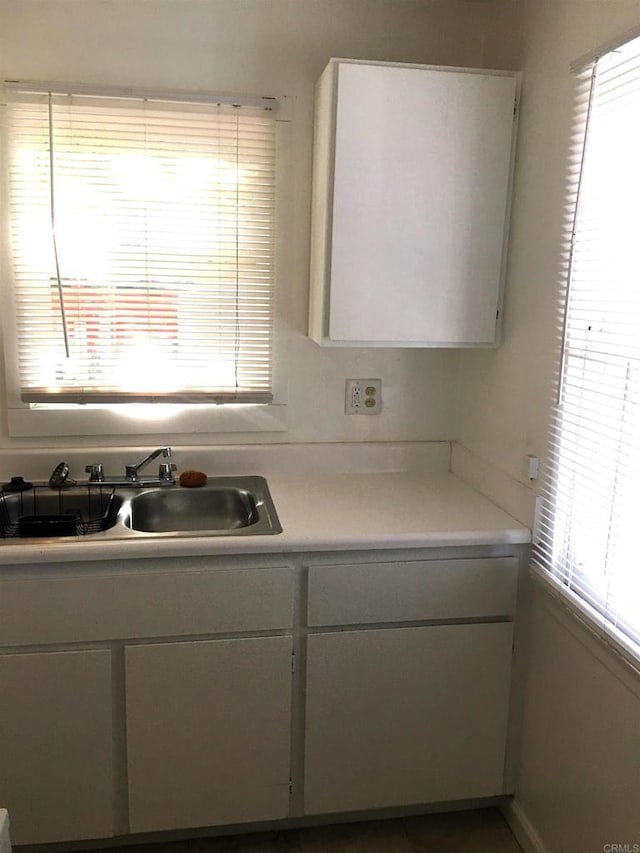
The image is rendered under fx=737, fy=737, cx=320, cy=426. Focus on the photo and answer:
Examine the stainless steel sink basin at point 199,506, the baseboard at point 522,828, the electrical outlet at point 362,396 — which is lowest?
the baseboard at point 522,828

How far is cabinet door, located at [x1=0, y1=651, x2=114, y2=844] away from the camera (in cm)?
184

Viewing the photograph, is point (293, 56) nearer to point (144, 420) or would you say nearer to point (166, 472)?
point (144, 420)

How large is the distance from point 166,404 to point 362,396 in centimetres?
66

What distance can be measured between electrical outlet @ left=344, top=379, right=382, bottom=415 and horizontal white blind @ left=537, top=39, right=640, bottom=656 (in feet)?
2.52

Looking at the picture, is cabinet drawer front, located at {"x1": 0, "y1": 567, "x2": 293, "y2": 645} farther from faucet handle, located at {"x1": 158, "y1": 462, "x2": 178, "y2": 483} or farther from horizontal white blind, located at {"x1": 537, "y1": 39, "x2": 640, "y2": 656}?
horizontal white blind, located at {"x1": 537, "y1": 39, "x2": 640, "y2": 656}

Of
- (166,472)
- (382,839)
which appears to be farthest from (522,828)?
(166,472)

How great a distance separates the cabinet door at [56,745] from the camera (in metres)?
1.84

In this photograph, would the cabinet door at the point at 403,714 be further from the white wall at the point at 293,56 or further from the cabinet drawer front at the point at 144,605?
the white wall at the point at 293,56

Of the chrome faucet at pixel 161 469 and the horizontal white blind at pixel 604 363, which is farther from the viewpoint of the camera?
the chrome faucet at pixel 161 469

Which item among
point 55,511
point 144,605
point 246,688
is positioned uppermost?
point 55,511

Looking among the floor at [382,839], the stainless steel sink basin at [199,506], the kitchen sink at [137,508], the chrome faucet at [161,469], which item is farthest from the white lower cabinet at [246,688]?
the chrome faucet at [161,469]

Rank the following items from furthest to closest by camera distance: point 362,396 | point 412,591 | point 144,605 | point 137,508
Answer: point 362,396 → point 137,508 → point 412,591 → point 144,605

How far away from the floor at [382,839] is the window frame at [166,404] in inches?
47.7

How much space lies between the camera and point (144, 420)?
239cm
